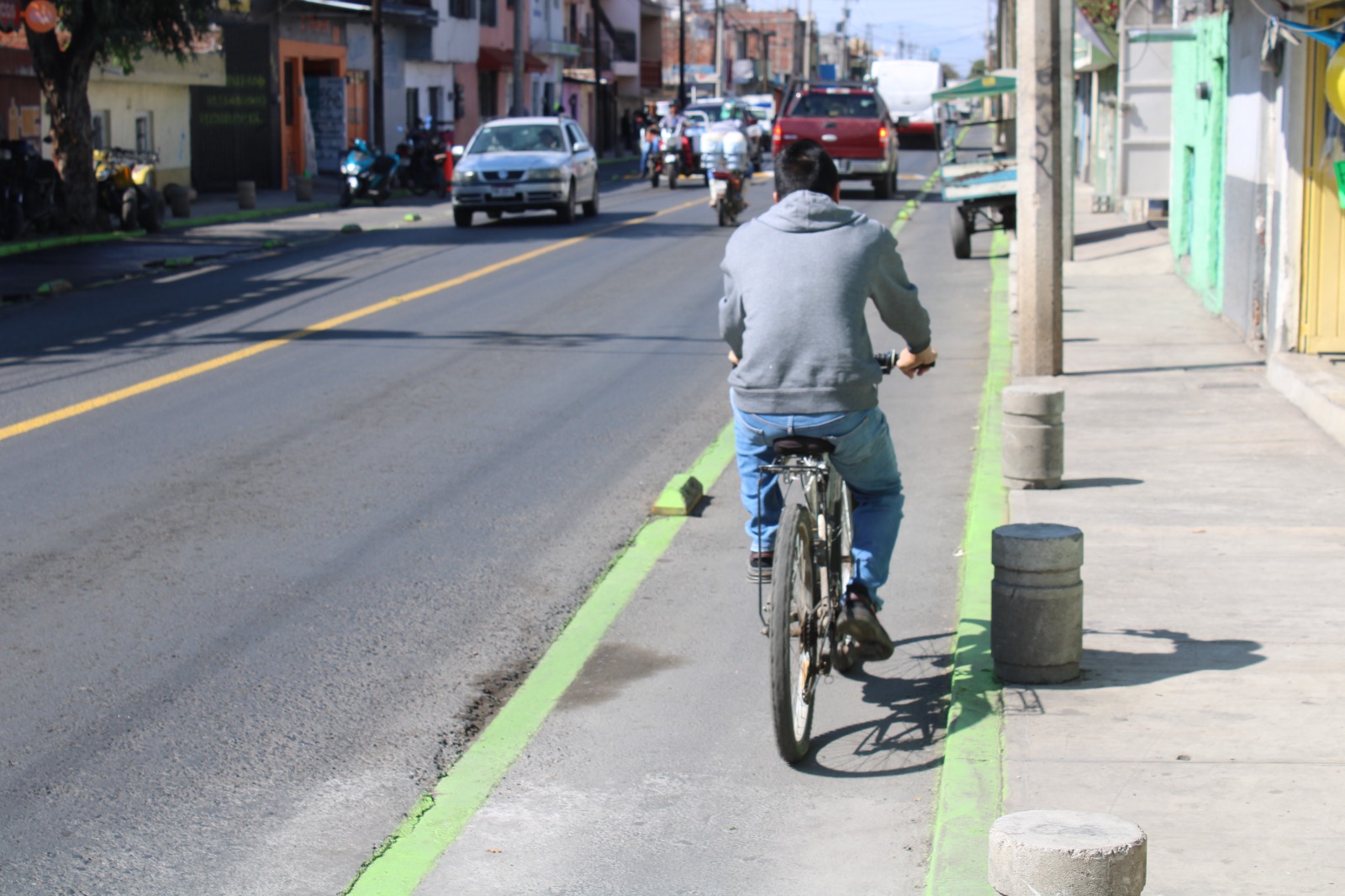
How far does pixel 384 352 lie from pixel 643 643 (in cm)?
753

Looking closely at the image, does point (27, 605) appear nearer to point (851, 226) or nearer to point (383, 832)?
point (383, 832)

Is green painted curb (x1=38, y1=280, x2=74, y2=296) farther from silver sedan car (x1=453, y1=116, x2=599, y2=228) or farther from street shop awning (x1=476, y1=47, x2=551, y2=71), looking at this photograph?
street shop awning (x1=476, y1=47, x2=551, y2=71)

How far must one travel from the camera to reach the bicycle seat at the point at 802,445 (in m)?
4.86

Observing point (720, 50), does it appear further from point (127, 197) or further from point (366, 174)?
point (127, 197)

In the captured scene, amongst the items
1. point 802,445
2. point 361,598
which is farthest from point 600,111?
point 802,445

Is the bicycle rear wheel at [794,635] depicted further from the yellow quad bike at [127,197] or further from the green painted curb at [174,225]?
the yellow quad bike at [127,197]

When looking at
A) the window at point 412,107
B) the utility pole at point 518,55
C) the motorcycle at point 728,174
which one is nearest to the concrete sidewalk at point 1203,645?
the motorcycle at point 728,174

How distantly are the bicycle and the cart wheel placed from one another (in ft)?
54.2

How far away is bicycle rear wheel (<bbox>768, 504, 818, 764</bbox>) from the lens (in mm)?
4617

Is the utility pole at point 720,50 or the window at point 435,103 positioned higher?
the utility pole at point 720,50

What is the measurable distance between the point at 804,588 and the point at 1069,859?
77.6 inches

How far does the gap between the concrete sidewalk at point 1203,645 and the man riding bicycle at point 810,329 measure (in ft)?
2.90

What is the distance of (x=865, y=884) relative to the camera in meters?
4.14

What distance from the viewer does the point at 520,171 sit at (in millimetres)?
26812
